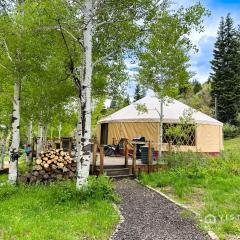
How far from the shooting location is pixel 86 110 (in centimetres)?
657

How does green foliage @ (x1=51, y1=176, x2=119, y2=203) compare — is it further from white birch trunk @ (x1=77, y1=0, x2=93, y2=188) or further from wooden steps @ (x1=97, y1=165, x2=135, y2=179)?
wooden steps @ (x1=97, y1=165, x2=135, y2=179)

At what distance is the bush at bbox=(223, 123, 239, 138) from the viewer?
94.3ft

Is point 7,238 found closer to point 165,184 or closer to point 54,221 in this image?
point 54,221

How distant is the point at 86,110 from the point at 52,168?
9.29ft

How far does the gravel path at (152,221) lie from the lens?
453 cm

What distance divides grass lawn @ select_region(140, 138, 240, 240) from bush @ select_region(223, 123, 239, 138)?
59.7 feet

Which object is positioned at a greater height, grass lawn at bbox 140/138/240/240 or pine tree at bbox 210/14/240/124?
pine tree at bbox 210/14/240/124

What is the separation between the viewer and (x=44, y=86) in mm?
9172

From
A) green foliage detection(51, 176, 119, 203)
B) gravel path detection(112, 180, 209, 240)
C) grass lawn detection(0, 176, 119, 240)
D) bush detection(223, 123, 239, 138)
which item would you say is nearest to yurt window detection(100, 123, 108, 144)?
grass lawn detection(0, 176, 119, 240)

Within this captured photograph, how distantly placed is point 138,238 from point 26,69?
485cm

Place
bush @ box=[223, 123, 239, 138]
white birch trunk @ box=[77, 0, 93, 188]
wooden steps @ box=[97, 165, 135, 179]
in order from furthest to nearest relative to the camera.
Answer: bush @ box=[223, 123, 239, 138] → wooden steps @ box=[97, 165, 135, 179] → white birch trunk @ box=[77, 0, 93, 188]

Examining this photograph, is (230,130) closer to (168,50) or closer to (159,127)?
(159,127)

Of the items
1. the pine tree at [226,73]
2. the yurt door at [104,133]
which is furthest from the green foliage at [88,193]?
the pine tree at [226,73]

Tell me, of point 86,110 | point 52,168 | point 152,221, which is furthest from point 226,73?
point 152,221
